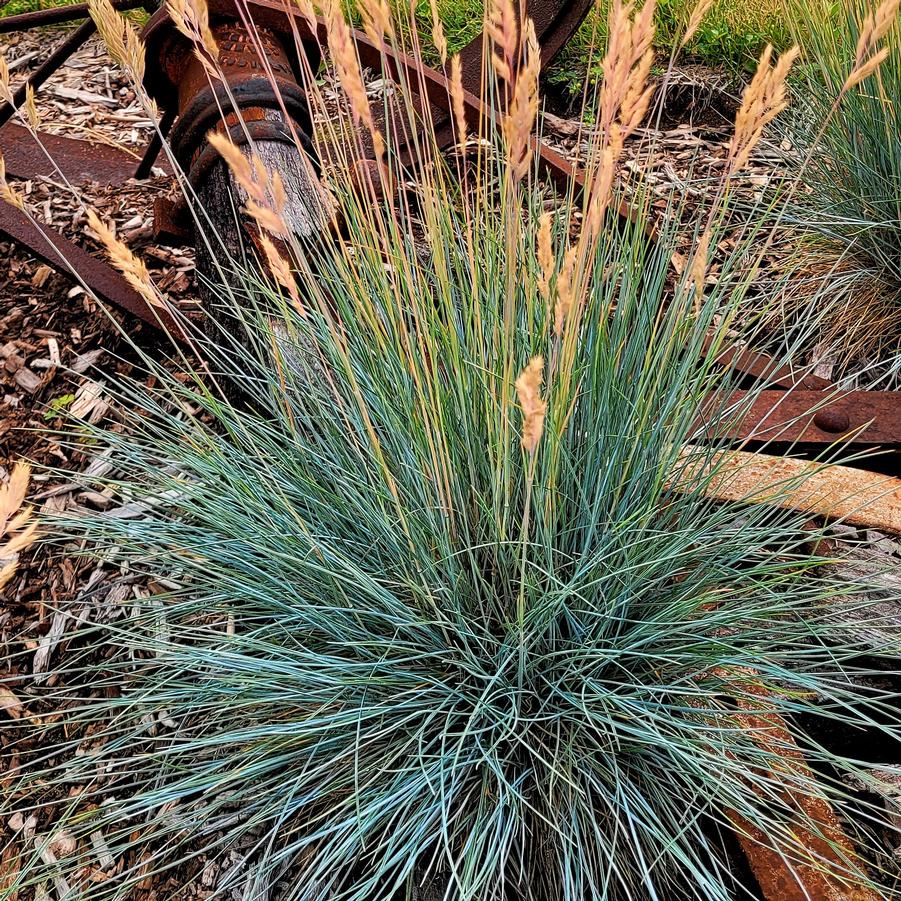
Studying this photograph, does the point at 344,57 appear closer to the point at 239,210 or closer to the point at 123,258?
the point at 123,258

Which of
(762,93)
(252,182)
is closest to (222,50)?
Answer: (252,182)

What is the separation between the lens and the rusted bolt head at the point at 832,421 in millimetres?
2006

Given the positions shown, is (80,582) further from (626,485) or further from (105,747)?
(626,485)

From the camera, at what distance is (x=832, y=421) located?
2.01 meters

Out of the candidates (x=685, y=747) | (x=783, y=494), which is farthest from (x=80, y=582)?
(x=783, y=494)

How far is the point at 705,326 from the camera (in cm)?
161

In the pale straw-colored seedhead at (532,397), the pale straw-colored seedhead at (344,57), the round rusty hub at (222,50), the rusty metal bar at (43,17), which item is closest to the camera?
the pale straw-colored seedhead at (532,397)

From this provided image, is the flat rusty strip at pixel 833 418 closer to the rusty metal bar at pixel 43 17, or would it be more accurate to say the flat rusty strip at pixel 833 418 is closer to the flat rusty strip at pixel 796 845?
the flat rusty strip at pixel 796 845

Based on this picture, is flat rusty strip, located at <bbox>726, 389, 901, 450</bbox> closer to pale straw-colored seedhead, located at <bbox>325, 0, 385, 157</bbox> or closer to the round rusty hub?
pale straw-colored seedhead, located at <bbox>325, 0, 385, 157</bbox>

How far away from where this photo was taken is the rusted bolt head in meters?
2.01

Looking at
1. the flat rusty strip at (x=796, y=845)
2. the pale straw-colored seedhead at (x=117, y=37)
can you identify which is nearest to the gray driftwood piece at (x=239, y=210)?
the pale straw-colored seedhead at (x=117, y=37)

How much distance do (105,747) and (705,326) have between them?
55.3 inches

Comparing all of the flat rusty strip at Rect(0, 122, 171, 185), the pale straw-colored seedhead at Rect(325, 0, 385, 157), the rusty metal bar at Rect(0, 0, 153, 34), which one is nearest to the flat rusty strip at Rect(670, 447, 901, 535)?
the pale straw-colored seedhead at Rect(325, 0, 385, 157)

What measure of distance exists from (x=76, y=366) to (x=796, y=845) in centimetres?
249
